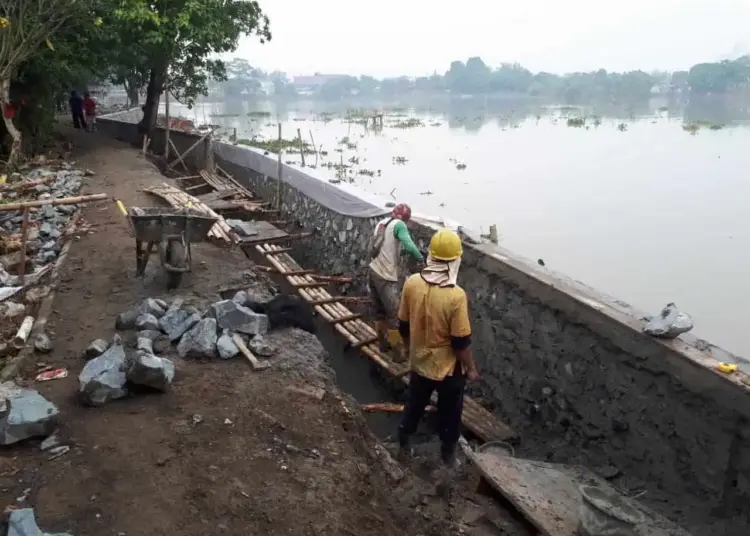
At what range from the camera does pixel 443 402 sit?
164 inches

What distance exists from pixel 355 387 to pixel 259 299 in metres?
1.81

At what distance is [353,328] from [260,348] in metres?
2.15

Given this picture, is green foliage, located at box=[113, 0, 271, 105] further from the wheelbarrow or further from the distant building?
the distant building

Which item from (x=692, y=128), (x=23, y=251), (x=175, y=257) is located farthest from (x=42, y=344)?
(x=692, y=128)

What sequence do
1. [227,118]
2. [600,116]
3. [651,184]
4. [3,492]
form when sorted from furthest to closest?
[227,118], [600,116], [651,184], [3,492]

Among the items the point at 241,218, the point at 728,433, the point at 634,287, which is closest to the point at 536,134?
the point at 634,287

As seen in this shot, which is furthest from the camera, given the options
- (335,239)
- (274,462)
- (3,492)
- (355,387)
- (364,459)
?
(335,239)

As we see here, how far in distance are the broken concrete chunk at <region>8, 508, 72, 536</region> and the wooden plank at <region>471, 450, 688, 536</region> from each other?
8.36 ft

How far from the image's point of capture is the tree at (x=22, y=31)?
34.3 feet

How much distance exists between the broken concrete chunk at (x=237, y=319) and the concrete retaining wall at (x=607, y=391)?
7.69 ft

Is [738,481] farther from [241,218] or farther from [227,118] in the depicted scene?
[227,118]

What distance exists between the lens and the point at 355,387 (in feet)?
22.4

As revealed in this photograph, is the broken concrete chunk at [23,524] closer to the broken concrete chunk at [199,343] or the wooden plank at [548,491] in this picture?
the broken concrete chunk at [199,343]

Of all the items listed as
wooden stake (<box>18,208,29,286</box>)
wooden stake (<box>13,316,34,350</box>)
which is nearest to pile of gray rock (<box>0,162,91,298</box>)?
wooden stake (<box>18,208,29,286</box>)
